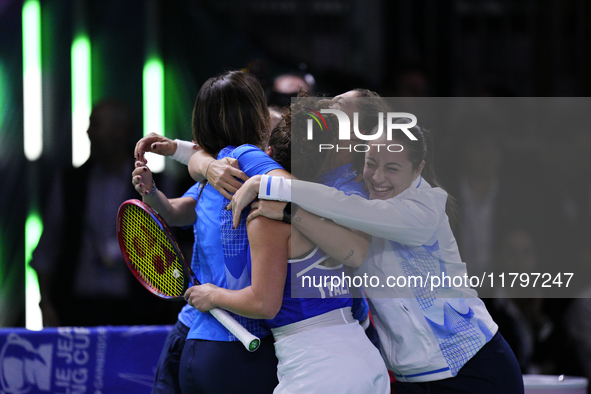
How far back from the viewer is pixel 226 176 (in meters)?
1.28

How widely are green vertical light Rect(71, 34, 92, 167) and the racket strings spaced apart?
1.80 metres

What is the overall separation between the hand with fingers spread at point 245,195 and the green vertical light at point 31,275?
2326 millimetres

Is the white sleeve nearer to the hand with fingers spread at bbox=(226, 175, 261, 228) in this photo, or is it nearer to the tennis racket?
the hand with fingers spread at bbox=(226, 175, 261, 228)

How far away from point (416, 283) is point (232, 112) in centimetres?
63

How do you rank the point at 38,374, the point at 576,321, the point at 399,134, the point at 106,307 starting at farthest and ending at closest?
the point at 106,307 → the point at 576,321 → the point at 38,374 → the point at 399,134

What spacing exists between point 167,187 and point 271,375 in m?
1.92

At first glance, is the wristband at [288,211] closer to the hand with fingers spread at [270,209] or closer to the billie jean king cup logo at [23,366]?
the hand with fingers spread at [270,209]

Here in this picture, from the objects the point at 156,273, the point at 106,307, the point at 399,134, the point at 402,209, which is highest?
the point at 399,134

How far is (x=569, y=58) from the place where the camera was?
3455mm

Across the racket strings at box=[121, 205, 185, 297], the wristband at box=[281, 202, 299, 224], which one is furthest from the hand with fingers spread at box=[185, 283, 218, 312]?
the wristband at box=[281, 202, 299, 224]

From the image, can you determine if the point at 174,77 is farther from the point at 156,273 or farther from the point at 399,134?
the point at 399,134

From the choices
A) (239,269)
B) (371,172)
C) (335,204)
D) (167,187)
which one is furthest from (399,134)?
(167,187)

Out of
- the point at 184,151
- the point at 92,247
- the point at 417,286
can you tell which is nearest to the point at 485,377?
the point at 417,286

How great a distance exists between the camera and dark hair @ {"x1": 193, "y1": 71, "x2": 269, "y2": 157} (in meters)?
1.38
